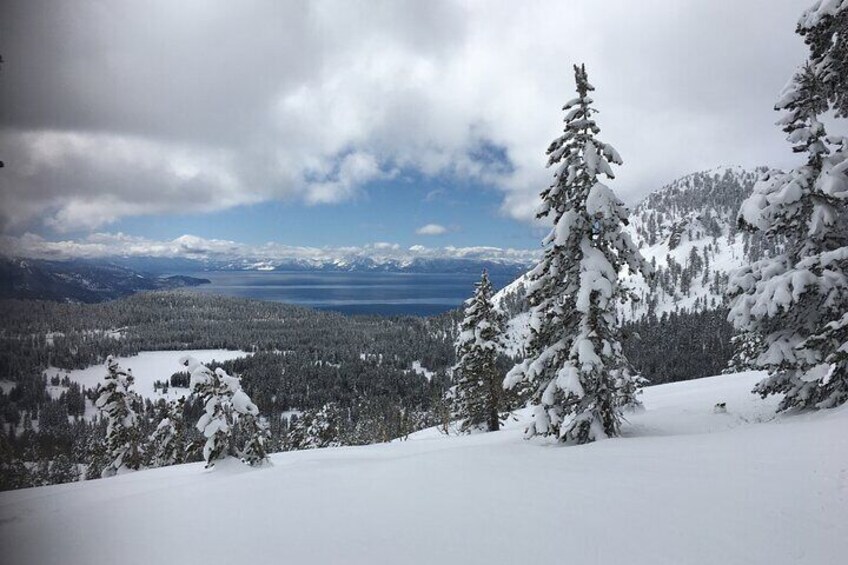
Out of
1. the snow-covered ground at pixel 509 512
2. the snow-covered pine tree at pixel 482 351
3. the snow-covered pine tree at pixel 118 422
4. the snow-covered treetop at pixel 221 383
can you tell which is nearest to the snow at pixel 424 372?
the snow-covered pine tree at pixel 482 351

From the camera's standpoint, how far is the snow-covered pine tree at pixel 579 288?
13.1 meters

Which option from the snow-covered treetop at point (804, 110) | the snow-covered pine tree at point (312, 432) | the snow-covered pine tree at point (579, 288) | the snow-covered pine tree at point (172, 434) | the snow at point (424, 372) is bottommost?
the snow at point (424, 372)

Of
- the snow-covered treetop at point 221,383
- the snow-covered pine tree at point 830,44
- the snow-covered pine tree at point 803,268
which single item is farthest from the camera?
the snow-covered treetop at point 221,383

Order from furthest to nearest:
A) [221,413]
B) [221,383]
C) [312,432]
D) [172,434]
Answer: [312,432]
[172,434]
[221,383]
[221,413]

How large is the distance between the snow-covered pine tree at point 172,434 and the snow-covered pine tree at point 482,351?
18627mm

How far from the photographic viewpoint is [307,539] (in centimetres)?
721

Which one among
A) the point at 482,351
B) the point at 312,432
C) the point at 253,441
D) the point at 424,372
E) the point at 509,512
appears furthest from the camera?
the point at 424,372

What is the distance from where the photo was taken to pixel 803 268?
12.2 m

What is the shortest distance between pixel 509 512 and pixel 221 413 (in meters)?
12.0

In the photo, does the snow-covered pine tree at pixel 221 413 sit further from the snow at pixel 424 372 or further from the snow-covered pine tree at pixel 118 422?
the snow at pixel 424 372

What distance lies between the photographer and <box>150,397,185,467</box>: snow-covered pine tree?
29266 millimetres

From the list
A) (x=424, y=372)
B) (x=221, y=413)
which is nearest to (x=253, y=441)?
(x=221, y=413)

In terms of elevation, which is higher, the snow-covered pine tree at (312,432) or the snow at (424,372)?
the snow-covered pine tree at (312,432)

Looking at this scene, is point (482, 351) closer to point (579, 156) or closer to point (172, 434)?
Answer: point (579, 156)
